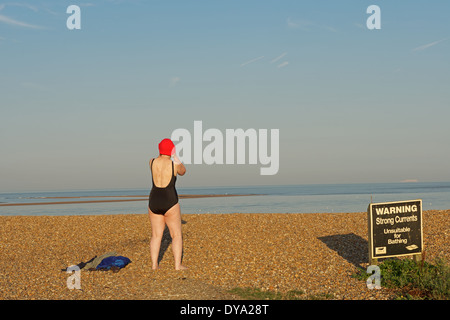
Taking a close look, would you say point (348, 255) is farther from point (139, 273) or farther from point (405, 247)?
point (139, 273)

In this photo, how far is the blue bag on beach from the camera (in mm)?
10844

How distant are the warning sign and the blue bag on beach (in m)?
5.83

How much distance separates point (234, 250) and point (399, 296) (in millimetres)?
5314

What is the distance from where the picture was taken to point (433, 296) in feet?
25.5

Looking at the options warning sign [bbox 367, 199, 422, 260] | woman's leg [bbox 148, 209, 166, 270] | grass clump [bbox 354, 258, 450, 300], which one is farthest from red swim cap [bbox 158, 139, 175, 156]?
grass clump [bbox 354, 258, 450, 300]

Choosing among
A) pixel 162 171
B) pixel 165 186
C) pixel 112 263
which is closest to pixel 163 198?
pixel 165 186

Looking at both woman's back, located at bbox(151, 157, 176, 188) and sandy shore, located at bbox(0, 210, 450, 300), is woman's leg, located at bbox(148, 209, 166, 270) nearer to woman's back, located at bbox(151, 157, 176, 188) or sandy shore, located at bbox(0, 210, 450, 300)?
sandy shore, located at bbox(0, 210, 450, 300)

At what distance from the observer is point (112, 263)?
1096cm

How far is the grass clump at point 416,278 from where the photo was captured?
7.85m

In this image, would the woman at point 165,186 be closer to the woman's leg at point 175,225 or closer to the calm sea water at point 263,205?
the woman's leg at point 175,225

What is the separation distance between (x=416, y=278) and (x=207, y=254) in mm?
5455

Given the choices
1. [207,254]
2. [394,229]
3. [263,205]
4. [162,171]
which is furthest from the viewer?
[263,205]

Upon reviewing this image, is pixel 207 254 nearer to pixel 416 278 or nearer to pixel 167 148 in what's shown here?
pixel 167 148

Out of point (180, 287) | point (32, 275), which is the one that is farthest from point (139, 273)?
point (32, 275)
